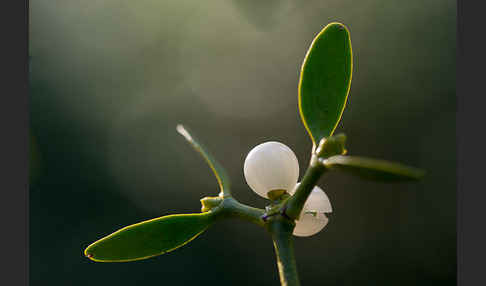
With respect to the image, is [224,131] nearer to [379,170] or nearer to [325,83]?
[325,83]

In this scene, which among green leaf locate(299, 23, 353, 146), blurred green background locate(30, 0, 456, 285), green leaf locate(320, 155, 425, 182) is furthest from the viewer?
blurred green background locate(30, 0, 456, 285)

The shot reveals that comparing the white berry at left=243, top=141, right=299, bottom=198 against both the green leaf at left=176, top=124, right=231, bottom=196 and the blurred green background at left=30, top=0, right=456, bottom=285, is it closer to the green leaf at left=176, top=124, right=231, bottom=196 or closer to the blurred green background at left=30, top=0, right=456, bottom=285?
the green leaf at left=176, top=124, right=231, bottom=196

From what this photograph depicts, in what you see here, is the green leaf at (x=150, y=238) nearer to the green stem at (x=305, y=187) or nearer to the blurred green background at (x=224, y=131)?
the green stem at (x=305, y=187)

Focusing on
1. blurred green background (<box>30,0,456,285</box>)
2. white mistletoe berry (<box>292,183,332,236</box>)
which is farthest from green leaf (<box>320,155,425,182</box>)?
blurred green background (<box>30,0,456,285</box>)

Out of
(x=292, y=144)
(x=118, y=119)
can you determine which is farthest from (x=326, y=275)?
(x=118, y=119)

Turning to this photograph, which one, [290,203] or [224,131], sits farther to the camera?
[224,131]

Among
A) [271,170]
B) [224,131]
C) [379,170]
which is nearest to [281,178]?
[271,170]
